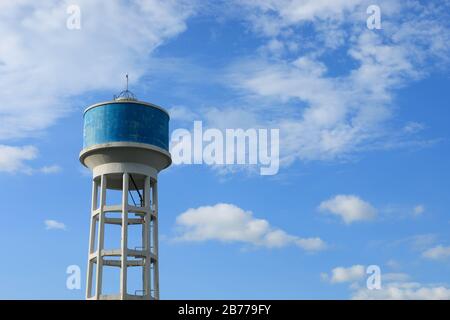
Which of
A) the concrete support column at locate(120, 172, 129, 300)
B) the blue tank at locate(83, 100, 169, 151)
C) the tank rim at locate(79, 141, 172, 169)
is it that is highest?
the blue tank at locate(83, 100, 169, 151)

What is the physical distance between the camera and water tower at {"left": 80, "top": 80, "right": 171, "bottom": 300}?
241ft

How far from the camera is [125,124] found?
7531cm

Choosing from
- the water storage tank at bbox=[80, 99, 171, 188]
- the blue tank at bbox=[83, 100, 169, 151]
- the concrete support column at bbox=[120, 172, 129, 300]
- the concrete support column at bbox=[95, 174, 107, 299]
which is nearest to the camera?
the concrete support column at bbox=[95, 174, 107, 299]

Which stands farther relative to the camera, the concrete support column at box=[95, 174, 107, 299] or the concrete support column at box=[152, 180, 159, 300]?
the concrete support column at box=[152, 180, 159, 300]

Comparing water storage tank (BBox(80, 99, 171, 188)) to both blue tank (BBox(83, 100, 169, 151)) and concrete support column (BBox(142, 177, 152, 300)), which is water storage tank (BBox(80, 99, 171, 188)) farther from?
concrete support column (BBox(142, 177, 152, 300))

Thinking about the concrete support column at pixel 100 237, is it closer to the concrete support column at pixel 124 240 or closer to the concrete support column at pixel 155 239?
the concrete support column at pixel 124 240

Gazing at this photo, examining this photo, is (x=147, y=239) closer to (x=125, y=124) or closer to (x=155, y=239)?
(x=155, y=239)

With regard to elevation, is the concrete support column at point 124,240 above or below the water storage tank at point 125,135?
below

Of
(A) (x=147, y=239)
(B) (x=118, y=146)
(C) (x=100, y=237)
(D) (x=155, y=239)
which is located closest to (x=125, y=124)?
(B) (x=118, y=146)

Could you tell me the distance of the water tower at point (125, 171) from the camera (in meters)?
73.4

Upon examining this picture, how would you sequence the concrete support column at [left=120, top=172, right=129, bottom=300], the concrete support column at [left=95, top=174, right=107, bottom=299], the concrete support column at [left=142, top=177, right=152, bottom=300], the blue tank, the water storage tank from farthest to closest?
1. the blue tank
2. the water storage tank
3. the concrete support column at [left=142, top=177, right=152, bottom=300]
4. the concrete support column at [left=120, top=172, right=129, bottom=300]
5. the concrete support column at [left=95, top=174, right=107, bottom=299]

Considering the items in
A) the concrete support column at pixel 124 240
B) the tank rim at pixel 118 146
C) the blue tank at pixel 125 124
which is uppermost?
the blue tank at pixel 125 124
